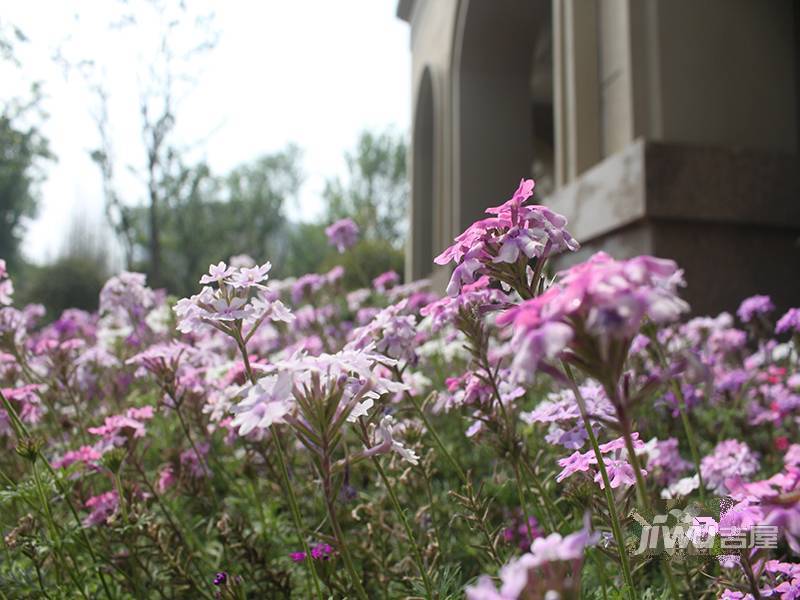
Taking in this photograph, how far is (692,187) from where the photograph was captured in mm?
4770

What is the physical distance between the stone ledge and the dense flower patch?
1.25 meters

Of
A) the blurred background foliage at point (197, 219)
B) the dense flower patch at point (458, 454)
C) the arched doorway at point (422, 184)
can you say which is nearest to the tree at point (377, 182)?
the blurred background foliage at point (197, 219)

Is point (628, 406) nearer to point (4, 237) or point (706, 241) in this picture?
point (706, 241)

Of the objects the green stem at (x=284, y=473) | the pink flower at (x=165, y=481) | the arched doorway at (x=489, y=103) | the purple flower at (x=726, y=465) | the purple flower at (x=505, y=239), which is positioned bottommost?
the pink flower at (x=165, y=481)

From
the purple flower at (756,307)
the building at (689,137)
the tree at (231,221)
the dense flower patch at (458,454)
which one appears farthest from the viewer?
the tree at (231,221)

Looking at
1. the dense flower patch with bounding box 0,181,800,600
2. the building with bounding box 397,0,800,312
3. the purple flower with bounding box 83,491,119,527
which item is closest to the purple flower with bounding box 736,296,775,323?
the dense flower patch with bounding box 0,181,800,600

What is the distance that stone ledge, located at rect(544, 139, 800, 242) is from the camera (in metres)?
4.68

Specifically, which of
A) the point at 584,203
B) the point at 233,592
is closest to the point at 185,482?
the point at 233,592

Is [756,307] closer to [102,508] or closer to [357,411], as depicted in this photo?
[357,411]

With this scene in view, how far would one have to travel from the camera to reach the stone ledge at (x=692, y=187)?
4.68 m

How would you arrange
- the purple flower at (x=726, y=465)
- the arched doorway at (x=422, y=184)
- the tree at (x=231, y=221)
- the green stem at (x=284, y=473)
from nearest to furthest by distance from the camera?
1. the green stem at (x=284, y=473)
2. the purple flower at (x=726, y=465)
3. the arched doorway at (x=422, y=184)
4. the tree at (x=231, y=221)

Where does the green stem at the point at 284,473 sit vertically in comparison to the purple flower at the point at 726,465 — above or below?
above

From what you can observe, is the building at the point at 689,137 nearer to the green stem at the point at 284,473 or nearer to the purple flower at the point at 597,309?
the green stem at the point at 284,473

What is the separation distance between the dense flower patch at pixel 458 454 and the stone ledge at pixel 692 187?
1246mm
